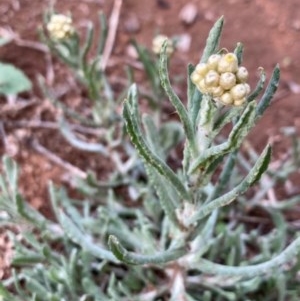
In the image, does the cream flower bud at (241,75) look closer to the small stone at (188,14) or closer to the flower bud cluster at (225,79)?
the flower bud cluster at (225,79)

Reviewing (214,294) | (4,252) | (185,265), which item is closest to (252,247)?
(214,294)

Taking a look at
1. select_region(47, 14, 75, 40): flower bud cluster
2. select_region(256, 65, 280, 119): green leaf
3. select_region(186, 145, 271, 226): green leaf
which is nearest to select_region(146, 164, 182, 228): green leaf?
select_region(186, 145, 271, 226): green leaf

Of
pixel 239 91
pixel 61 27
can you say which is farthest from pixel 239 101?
pixel 61 27

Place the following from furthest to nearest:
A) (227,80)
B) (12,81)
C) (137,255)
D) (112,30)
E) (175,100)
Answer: (112,30), (12,81), (137,255), (175,100), (227,80)

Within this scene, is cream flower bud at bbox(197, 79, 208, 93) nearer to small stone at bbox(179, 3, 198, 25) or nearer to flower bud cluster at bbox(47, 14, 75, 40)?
flower bud cluster at bbox(47, 14, 75, 40)

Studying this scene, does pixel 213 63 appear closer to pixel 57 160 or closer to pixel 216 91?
pixel 216 91

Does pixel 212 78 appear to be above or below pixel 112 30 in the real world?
below
